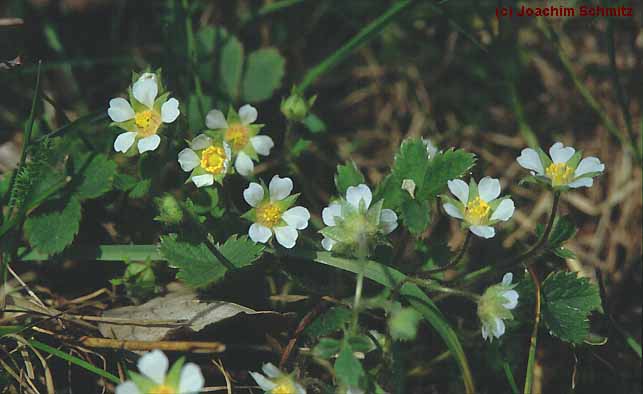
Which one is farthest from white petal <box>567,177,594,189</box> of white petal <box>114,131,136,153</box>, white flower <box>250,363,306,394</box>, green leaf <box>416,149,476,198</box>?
white petal <box>114,131,136,153</box>

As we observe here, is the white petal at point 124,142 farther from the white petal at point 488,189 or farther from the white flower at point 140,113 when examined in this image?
the white petal at point 488,189

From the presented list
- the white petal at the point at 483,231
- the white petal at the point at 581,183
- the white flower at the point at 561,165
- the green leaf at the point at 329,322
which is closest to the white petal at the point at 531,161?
the white flower at the point at 561,165

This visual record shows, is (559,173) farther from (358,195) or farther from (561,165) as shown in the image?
(358,195)

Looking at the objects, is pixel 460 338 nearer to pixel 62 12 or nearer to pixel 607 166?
pixel 607 166

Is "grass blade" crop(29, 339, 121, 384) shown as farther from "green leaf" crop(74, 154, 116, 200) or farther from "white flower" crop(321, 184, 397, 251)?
"white flower" crop(321, 184, 397, 251)

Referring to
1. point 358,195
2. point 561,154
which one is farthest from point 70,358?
point 561,154

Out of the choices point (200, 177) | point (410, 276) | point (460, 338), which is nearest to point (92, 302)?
point (200, 177)
